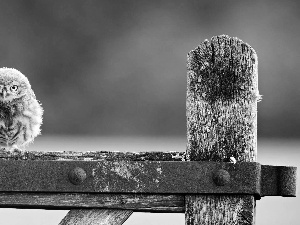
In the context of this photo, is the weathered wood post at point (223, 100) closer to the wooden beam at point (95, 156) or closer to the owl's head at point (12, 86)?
the wooden beam at point (95, 156)

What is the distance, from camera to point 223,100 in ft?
7.86

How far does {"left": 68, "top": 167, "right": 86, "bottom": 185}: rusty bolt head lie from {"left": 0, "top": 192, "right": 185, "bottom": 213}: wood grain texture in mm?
41

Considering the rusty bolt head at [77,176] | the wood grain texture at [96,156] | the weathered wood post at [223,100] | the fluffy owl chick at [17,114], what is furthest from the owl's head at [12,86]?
the weathered wood post at [223,100]

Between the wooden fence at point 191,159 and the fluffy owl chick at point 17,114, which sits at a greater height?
the fluffy owl chick at point 17,114

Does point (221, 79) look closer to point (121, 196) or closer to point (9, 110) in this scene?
point (121, 196)

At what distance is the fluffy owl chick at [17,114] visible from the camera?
391cm

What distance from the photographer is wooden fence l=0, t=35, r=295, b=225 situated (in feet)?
7.75

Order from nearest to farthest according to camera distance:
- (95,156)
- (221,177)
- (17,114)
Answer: (221,177)
(95,156)
(17,114)

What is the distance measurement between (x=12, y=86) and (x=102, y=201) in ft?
5.77

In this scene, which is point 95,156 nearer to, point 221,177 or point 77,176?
point 77,176

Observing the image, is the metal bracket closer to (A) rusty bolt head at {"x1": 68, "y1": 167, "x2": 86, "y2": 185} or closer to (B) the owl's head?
(A) rusty bolt head at {"x1": 68, "y1": 167, "x2": 86, "y2": 185}

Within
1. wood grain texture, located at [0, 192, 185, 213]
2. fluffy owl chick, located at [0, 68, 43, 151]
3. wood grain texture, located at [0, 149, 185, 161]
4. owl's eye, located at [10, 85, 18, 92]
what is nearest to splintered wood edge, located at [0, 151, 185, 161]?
wood grain texture, located at [0, 149, 185, 161]

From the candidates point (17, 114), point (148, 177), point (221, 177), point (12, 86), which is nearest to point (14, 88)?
point (12, 86)

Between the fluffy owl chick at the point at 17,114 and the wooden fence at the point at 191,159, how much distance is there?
5.01ft
